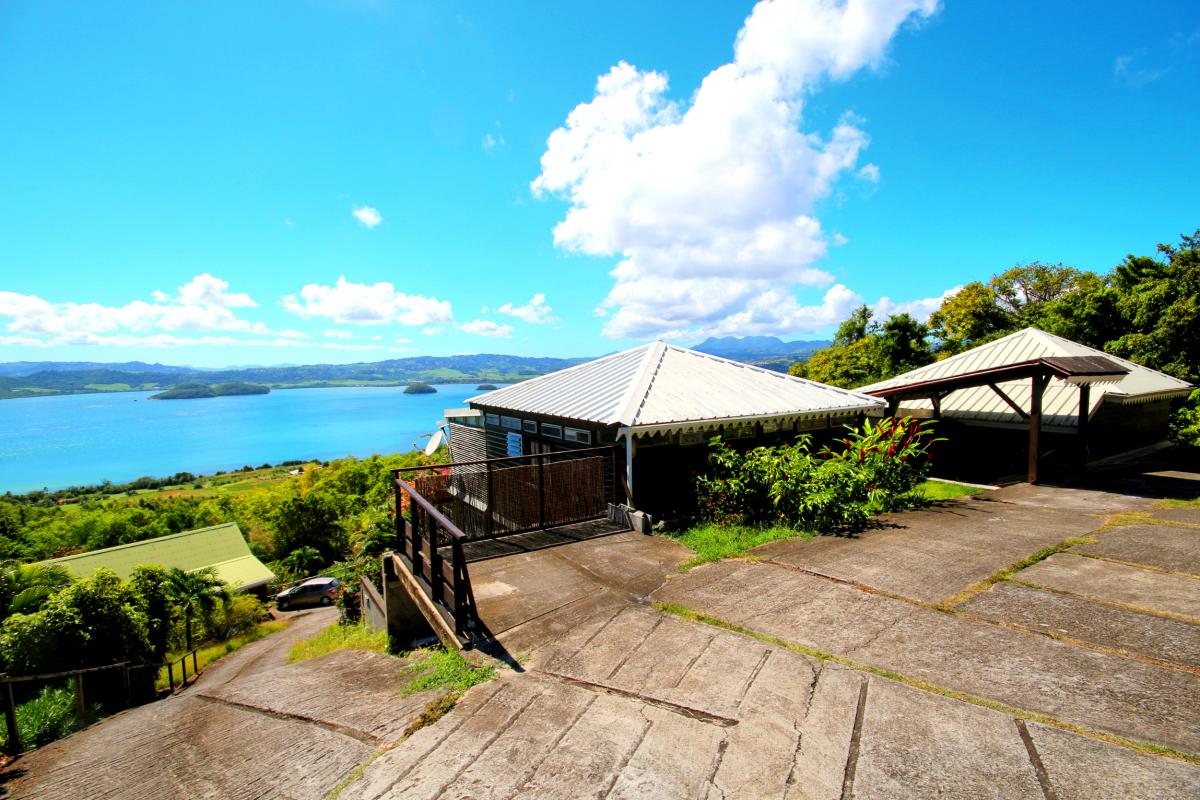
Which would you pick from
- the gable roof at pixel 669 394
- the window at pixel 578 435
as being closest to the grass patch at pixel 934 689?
the gable roof at pixel 669 394

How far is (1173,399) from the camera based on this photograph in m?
17.9

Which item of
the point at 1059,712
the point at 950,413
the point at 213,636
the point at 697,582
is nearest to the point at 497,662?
the point at 697,582

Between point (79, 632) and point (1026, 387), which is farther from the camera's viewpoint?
point (1026, 387)

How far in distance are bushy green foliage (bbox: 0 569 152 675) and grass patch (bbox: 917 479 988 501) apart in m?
21.4

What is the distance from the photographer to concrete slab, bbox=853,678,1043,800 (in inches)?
119

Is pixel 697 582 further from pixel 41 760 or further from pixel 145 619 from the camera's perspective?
pixel 145 619

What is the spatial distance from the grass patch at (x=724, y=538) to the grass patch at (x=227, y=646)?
17840 millimetres

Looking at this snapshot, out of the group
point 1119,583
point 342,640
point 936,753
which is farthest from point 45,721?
point 1119,583

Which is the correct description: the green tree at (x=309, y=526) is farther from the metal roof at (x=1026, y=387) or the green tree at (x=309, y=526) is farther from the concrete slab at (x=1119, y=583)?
the concrete slab at (x=1119, y=583)

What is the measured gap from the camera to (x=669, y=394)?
1130 cm

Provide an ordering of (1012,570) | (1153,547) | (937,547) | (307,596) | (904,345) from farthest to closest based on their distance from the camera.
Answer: (307,596)
(904,345)
(937,547)
(1153,547)
(1012,570)

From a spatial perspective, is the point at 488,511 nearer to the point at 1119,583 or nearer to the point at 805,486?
the point at 805,486

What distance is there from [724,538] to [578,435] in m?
4.08

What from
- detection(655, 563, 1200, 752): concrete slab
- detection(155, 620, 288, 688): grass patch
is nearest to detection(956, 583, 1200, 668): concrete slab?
detection(655, 563, 1200, 752): concrete slab
